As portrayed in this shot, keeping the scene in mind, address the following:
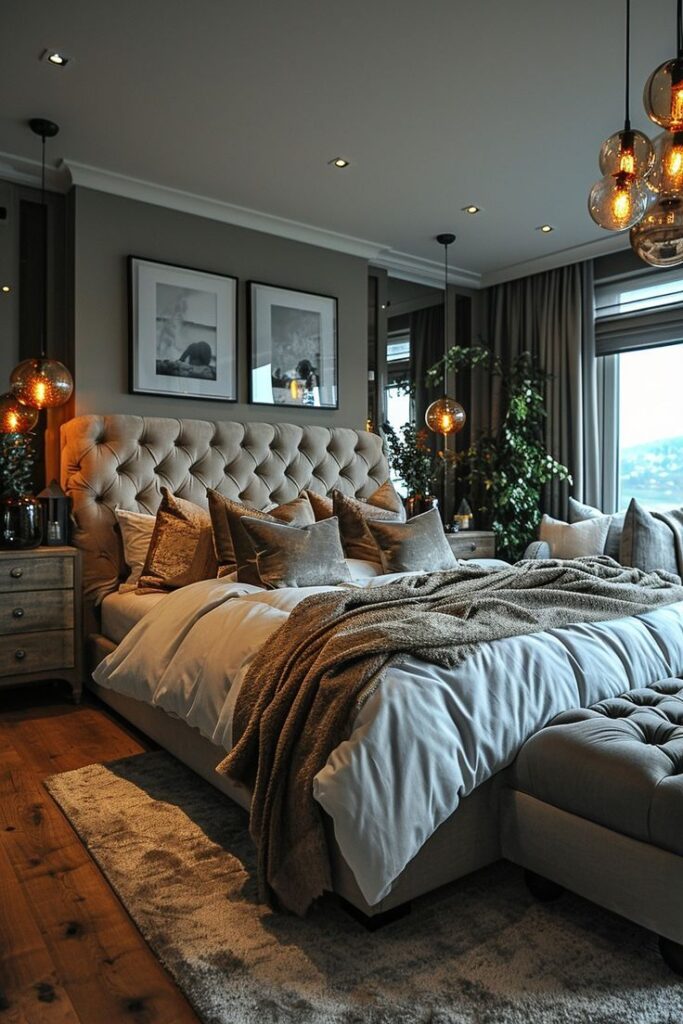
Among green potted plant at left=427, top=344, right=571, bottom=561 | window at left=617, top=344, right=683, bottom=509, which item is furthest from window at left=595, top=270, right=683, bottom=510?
green potted plant at left=427, top=344, right=571, bottom=561

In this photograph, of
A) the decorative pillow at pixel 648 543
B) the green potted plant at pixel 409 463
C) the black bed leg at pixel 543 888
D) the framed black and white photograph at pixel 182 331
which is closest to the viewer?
the black bed leg at pixel 543 888

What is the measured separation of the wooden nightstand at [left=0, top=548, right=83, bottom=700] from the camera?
11.7 ft

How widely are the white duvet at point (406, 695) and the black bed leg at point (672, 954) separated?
53 centimetres

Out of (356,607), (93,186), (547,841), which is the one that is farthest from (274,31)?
(547,841)

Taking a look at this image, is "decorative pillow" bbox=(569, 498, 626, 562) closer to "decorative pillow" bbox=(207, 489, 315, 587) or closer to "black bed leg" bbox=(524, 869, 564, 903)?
"decorative pillow" bbox=(207, 489, 315, 587)

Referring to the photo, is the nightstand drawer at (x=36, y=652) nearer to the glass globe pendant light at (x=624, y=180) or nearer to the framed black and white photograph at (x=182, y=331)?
the framed black and white photograph at (x=182, y=331)

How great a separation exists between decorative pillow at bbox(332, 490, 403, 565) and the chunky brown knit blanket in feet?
4.03

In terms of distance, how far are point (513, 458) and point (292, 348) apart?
1945 mm

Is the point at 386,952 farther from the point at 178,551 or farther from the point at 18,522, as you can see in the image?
Result: the point at 18,522

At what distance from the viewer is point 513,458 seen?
5.74 metres

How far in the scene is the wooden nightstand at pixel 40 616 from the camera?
140 inches

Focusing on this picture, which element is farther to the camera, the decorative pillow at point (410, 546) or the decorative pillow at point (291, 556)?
the decorative pillow at point (410, 546)

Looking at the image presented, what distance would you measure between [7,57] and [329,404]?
2716 mm

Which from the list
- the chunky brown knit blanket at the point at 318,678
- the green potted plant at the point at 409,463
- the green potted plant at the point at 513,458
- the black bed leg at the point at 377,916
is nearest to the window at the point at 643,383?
the green potted plant at the point at 513,458
